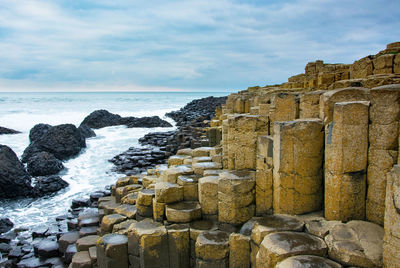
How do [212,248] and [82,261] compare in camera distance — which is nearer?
[212,248]

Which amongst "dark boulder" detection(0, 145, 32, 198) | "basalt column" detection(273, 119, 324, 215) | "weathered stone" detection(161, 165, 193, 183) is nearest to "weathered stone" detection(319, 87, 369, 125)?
"basalt column" detection(273, 119, 324, 215)

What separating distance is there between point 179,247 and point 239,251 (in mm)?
1112

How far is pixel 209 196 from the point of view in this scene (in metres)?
5.37

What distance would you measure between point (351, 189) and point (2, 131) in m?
30.7

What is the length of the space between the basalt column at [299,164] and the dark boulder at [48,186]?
9.89 metres

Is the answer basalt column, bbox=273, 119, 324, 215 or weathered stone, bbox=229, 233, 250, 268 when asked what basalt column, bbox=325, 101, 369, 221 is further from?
weathered stone, bbox=229, 233, 250, 268

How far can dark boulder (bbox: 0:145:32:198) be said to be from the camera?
11.4 m

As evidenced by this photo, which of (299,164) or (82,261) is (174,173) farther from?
(299,164)

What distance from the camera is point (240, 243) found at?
14.6 ft

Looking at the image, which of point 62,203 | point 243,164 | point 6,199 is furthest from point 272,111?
point 6,199

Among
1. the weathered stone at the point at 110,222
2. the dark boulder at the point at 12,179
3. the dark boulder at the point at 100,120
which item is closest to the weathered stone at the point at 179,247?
the weathered stone at the point at 110,222

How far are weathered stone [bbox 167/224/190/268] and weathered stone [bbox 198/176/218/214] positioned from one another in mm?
522

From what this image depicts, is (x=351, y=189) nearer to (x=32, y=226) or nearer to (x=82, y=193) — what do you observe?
(x=32, y=226)

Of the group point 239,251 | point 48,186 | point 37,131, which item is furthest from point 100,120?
point 239,251
